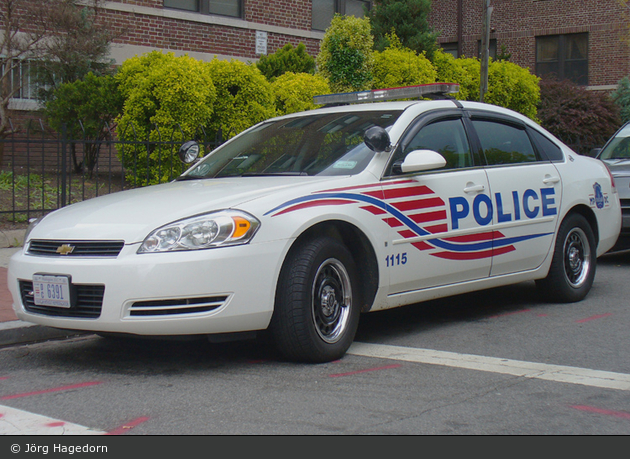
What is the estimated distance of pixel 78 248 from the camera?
14.8 ft

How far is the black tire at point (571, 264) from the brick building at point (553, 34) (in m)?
21.9

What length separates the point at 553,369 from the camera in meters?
4.57

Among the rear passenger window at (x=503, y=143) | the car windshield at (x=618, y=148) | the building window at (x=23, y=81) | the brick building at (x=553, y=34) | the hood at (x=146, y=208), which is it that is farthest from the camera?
the brick building at (x=553, y=34)

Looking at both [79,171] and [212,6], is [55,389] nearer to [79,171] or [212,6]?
[79,171]

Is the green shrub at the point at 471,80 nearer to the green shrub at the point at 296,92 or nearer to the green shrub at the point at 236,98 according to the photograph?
the green shrub at the point at 296,92

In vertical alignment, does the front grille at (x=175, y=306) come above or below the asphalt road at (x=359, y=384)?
above

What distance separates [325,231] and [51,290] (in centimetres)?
→ 167

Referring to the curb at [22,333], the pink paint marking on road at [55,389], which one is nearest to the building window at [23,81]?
the curb at [22,333]

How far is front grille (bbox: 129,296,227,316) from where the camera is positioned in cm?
429

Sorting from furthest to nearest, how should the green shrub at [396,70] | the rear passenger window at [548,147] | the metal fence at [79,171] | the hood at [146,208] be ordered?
the green shrub at [396,70]
the metal fence at [79,171]
the rear passenger window at [548,147]
the hood at [146,208]

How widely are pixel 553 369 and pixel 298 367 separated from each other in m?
1.50

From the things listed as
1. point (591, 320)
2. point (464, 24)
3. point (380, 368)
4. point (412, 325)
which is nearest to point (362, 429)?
point (380, 368)

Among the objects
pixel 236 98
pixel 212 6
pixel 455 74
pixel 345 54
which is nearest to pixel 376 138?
pixel 236 98

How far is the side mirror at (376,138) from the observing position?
5137 mm
